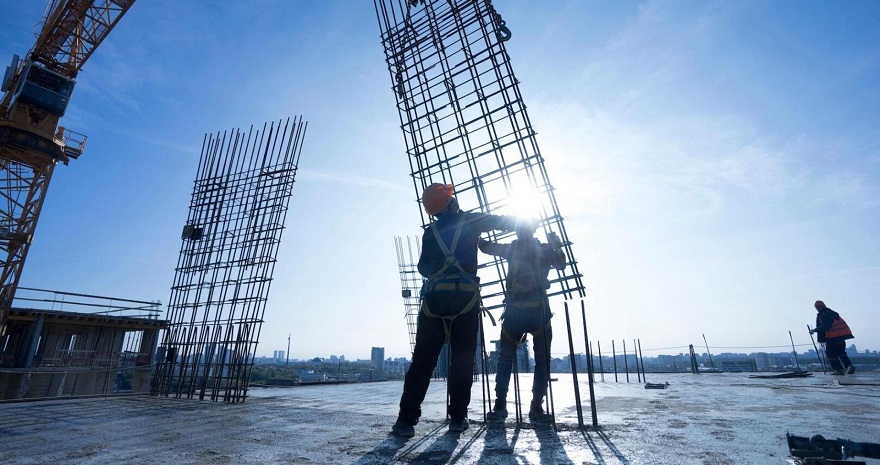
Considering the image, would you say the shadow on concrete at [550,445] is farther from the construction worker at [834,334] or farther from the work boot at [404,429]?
the construction worker at [834,334]

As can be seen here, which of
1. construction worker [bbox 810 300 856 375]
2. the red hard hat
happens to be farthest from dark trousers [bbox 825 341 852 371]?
the red hard hat

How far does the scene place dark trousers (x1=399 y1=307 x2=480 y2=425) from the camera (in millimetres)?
3652

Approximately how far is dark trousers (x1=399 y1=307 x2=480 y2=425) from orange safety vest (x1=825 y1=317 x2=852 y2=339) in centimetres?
1171

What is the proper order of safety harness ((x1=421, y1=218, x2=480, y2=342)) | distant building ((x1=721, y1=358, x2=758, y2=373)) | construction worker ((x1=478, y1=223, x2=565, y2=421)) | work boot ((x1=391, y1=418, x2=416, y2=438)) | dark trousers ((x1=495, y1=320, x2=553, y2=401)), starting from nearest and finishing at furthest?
work boot ((x1=391, y1=418, x2=416, y2=438))
safety harness ((x1=421, y1=218, x2=480, y2=342))
dark trousers ((x1=495, y1=320, x2=553, y2=401))
construction worker ((x1=478, y1=223, x2=565, y2=421))
distant building ((x1=721, y1=358, x2=758, y2=373))

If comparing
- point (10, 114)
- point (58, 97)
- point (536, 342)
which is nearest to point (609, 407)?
point (536, 342)

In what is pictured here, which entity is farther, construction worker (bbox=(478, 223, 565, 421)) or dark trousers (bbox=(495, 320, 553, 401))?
construction worker (bbox=(478, 223, 565, 421))

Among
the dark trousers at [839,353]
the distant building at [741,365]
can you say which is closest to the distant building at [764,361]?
the distant building at [741,365]

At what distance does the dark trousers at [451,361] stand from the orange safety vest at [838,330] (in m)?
11.7

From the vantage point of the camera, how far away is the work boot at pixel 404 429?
3.38 metres

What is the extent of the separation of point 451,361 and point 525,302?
49.3 inches

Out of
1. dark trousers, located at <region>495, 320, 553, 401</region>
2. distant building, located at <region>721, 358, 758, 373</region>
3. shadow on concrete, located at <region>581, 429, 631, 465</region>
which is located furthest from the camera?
distant building, located at <region>721, 358, 758, 373</region>

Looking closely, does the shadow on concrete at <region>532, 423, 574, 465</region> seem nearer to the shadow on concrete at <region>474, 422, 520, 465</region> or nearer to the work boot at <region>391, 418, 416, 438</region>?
the shadow on concrete at <region>474, 422, 520, 465</region>

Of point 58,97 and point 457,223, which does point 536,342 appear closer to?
point 457,223

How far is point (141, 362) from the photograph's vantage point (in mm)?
18703
